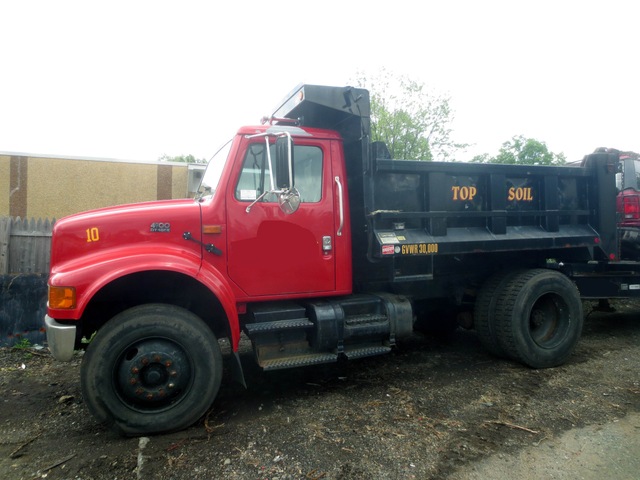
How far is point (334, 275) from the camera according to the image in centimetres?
434

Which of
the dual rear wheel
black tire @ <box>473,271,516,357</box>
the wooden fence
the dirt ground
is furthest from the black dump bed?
the wooden fence

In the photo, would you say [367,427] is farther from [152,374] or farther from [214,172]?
[214,172]

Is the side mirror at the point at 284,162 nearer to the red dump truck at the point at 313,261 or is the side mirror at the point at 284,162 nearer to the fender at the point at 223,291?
the red dump truck at the point at 313,261

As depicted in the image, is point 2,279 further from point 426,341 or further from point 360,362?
point 426,341

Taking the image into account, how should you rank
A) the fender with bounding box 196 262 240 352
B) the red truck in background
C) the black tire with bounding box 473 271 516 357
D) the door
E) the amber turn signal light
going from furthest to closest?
the red truck in background
the black tire with bounding box 473 271 516 357
the door
the fender with bounding box 196 262 240 352
the amber turn signal light

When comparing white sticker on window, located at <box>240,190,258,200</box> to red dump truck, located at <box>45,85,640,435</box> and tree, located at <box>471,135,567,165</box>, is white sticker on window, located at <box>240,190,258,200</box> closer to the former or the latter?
red dump truck, located at <box>45,85,640,435</box>

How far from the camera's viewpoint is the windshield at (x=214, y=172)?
4172 millimetres

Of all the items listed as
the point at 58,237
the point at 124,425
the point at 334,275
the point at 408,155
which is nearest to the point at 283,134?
the point at 334,275

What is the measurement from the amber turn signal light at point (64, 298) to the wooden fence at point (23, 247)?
4021 mm

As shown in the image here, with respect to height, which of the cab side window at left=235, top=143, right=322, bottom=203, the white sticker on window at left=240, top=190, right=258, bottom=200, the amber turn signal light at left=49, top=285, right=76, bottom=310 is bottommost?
the amber turn signal light at left=49, top=285, right=76, bottom=310

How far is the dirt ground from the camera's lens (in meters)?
2.97

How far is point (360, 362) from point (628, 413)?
257cm

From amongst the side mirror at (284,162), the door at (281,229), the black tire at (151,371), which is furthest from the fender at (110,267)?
the side mirror at (284,162)

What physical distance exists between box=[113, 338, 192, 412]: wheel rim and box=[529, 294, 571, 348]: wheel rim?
12.4ft
